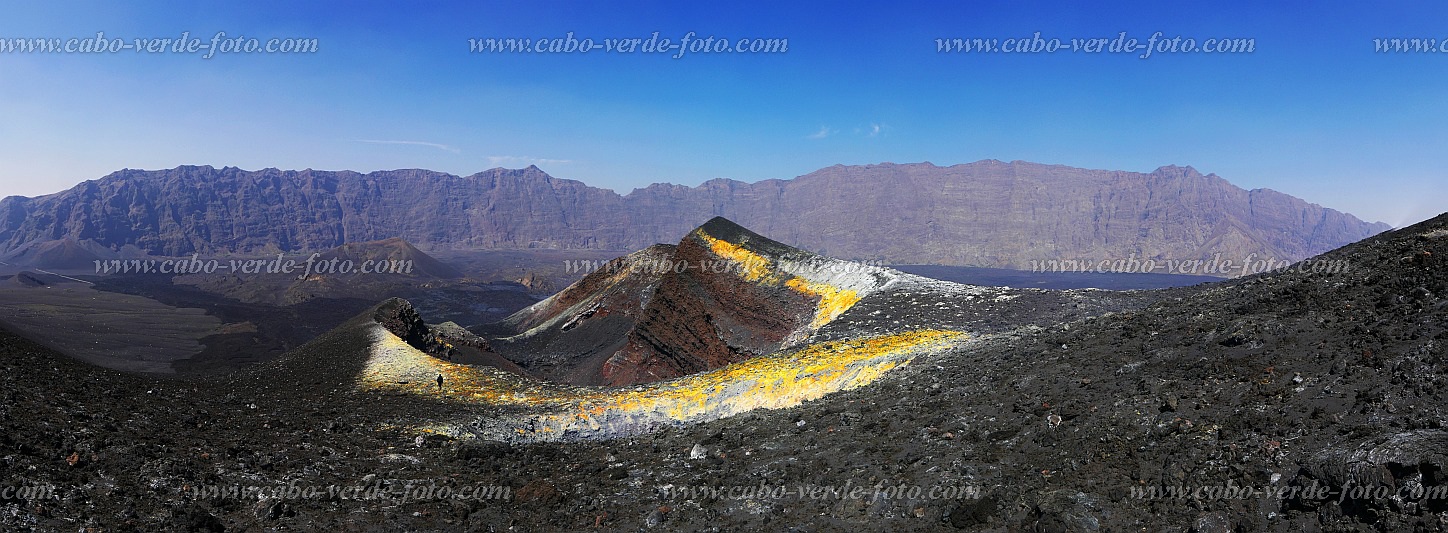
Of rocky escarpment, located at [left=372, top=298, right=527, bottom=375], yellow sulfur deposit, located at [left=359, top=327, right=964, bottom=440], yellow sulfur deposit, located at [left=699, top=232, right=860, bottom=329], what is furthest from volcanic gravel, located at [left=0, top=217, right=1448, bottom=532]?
rocky escarpment, located at [left=372, top=298, right=527, bottom=375]

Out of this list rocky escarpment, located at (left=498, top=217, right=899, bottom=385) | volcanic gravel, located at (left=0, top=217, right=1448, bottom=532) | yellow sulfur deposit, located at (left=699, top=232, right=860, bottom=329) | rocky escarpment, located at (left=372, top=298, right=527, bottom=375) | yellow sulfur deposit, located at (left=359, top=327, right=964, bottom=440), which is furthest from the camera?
rocky escarpment, located at (left=372, top=298, right=527, bottom=375)

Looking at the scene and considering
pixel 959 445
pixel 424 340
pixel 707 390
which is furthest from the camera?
pixel 424 340

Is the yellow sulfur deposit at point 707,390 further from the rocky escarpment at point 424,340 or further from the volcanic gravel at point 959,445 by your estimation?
the rocky escarpment at point 424,340

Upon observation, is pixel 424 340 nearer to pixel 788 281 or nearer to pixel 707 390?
pixel 788 281

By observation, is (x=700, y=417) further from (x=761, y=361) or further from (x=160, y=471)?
(x=160, y=471)

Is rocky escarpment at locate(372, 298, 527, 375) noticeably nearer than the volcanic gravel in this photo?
No

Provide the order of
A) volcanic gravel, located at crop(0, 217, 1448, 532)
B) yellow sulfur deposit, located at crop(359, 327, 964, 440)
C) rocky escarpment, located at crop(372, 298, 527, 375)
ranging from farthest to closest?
1. rocky escarpment, located at crop(372, 298, 527, 375)
2. yellow sulfur deposit, located at crop(359, 327, 964, 440)
3. volcanic gravel, located at crop(0, 217, 1448, 532)

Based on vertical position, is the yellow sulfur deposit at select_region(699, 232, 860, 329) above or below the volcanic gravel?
above

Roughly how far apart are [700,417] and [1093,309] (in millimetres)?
10060

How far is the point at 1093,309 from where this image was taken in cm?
1545

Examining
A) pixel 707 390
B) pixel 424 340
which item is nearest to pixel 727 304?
pixel 707 390

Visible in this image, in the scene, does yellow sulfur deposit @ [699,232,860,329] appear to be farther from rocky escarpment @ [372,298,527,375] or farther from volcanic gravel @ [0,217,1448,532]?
rocky escarpment @ [372,298,527,375]

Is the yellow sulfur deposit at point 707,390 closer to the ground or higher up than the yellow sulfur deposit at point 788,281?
closer to the ground

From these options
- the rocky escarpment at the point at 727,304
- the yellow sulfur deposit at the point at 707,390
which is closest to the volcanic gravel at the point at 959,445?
the yellow sulfur deposit at the point at 707,390
